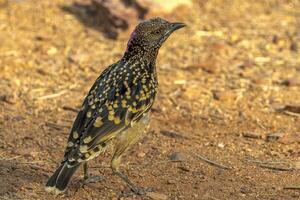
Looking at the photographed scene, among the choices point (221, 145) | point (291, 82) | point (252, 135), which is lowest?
point (221, 145)

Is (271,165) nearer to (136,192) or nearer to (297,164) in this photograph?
(297,164)

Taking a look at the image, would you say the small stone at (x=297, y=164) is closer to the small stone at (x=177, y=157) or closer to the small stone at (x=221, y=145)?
the small stone at (x=221, y=145)

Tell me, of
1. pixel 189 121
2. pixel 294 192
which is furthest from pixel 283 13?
pixel 294 192

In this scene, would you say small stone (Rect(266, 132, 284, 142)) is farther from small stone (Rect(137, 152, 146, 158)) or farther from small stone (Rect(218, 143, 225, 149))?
small stone (Rect(137, 152, 146, 158))

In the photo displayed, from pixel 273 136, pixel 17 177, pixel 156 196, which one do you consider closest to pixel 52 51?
pixel 273 136

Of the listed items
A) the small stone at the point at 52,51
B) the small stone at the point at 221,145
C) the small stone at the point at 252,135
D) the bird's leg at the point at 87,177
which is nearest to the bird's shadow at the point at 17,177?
the bird's leg at the point at 87,177

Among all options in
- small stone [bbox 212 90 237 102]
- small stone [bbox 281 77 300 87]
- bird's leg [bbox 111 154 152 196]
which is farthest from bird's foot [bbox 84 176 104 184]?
small stone [bbox 281 77 300 87]
